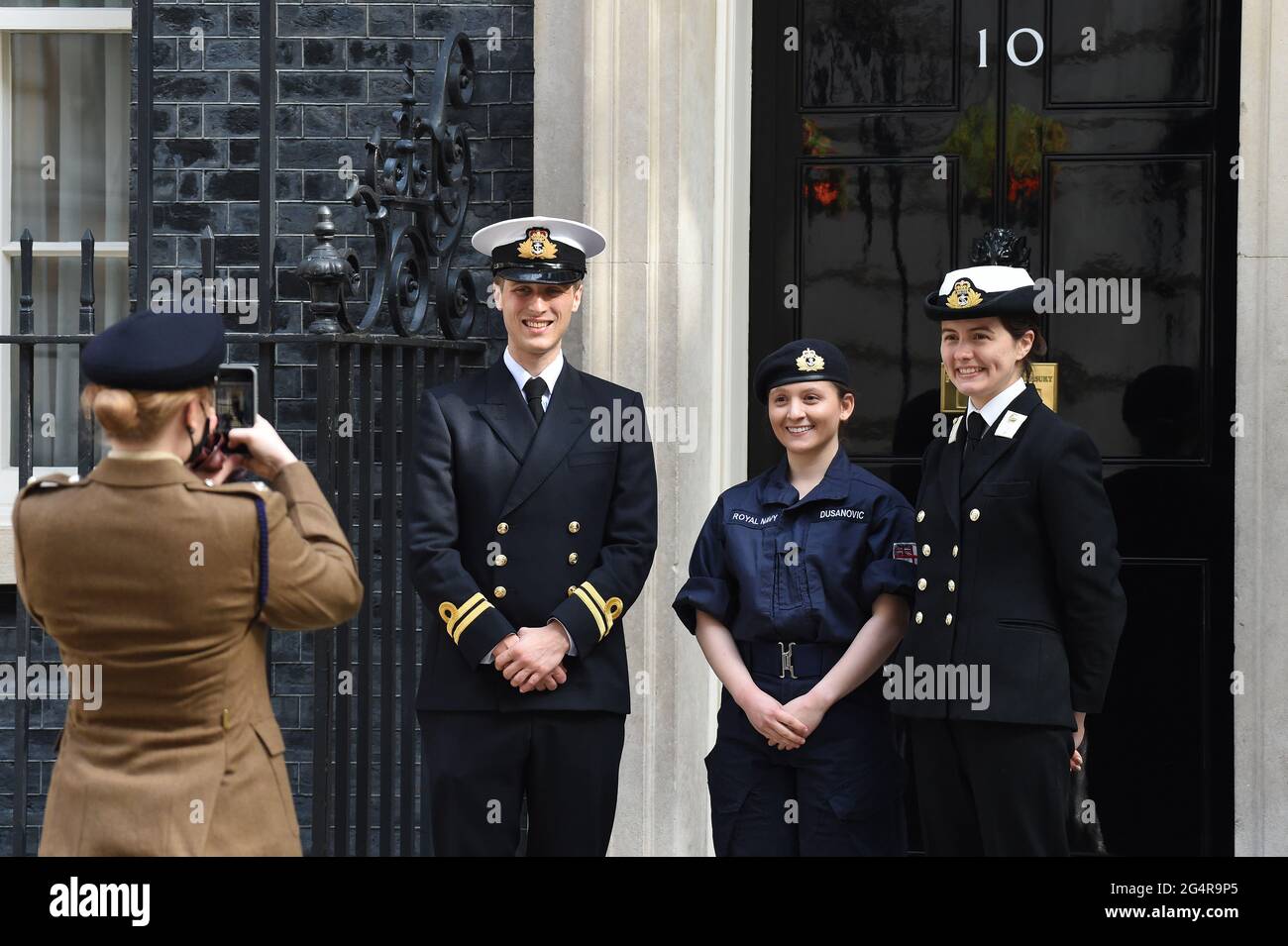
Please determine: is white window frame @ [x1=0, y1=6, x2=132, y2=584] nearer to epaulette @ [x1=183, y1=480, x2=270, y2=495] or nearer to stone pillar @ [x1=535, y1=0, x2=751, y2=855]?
stone pillar @ [x1=535, y1=0, x2=751, y2=855]

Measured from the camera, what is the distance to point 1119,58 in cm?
604

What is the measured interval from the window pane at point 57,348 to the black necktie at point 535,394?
240 centimetres

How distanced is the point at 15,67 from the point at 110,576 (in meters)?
4.03

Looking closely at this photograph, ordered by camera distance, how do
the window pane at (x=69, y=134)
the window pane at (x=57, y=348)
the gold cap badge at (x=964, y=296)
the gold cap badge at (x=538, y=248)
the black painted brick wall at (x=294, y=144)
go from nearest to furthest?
the gold cap badge at (x=964, y=296), the gold cap badge at (x=538, y=248), the black painted brick wall at (x=294, y=144), the window pane at (x=57, y=348), the window pane at (x=69, y=134)

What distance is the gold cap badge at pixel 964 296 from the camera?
4430mm

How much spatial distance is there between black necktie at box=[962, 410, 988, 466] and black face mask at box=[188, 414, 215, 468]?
1977 millimetres

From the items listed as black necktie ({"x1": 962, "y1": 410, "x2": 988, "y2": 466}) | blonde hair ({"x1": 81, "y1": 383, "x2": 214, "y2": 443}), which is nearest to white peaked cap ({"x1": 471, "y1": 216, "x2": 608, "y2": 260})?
black necktie ({"x1": 962, "y1": 410, "x2": 988, "y2": 466})

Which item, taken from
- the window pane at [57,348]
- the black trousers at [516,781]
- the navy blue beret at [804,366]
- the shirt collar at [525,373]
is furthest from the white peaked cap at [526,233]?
the window pane at [57,348]

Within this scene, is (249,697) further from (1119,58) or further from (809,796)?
(1119,58)

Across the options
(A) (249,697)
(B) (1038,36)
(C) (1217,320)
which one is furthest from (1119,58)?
(A) (249,697)

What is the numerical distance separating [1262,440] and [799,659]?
2026mm

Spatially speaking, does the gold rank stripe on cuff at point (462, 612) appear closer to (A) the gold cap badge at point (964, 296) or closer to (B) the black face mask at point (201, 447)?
(B) the black face mask at point (201, 447)

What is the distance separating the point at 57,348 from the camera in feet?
21.4

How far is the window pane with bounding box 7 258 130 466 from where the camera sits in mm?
6473
